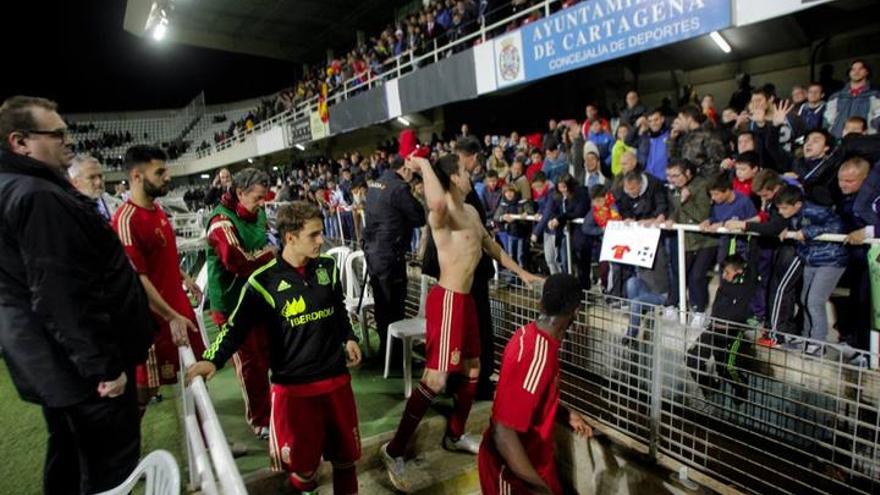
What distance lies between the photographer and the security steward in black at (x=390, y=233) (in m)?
4.51

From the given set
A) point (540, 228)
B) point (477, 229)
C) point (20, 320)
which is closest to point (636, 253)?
point (540, 228)

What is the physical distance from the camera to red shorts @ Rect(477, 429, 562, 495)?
7.64ft

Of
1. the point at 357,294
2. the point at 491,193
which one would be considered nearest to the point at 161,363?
the point at 357,294

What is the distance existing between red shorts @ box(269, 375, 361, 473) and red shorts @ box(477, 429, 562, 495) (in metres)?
0.69

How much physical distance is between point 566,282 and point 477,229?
1.18 m

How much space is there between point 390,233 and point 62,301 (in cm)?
284

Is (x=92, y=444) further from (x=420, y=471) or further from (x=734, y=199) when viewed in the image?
(x=734, y=199)

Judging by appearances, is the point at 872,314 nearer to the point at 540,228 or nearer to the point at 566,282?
the point at 566,282

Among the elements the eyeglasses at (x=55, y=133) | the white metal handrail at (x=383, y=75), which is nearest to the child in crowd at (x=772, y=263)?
the eyeglasses at (x=55, y=133)

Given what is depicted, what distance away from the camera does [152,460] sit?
172 cm

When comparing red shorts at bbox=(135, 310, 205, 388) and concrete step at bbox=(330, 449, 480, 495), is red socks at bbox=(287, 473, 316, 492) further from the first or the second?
red shorts at bbox=(135, 310, 205, 388)

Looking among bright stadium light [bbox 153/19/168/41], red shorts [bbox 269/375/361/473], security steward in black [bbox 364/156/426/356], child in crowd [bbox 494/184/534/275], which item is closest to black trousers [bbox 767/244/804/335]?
security steward in black [bbox 364/156/426/356]

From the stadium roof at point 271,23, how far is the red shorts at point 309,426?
1910 centimetres

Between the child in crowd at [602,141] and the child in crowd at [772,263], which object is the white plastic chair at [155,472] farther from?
the child in crowd at [602,141]
